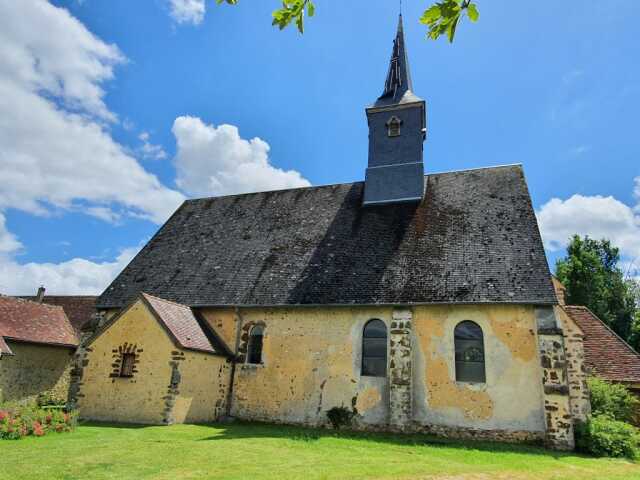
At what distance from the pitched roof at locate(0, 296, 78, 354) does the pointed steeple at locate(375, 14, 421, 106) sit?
19.1 meters

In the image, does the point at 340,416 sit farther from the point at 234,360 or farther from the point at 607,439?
the point at 607,439

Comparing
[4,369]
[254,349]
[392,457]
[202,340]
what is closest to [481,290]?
[392,457]

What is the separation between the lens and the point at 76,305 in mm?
30734

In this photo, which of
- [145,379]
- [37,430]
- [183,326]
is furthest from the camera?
[183,326]

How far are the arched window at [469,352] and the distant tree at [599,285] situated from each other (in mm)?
22602

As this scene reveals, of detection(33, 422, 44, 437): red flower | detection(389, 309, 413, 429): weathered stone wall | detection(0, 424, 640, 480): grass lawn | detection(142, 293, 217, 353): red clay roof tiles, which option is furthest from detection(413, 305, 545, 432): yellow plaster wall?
detection(33, 422, 44, 437): red flower

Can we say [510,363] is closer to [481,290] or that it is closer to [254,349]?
[481,290]

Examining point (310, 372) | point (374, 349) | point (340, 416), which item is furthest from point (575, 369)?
point (310, 372)

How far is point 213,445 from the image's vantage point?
10.6 metres

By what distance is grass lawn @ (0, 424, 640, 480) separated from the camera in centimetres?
793

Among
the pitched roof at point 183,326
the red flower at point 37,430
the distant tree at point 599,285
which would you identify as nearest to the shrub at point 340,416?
the pitched roof at point 183,326

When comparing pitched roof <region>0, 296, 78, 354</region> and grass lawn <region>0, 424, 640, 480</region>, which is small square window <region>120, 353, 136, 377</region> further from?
pitched roof <region>0, 296, 78, 354</region>

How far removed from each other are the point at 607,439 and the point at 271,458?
879 cm

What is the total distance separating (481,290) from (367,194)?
712cm
